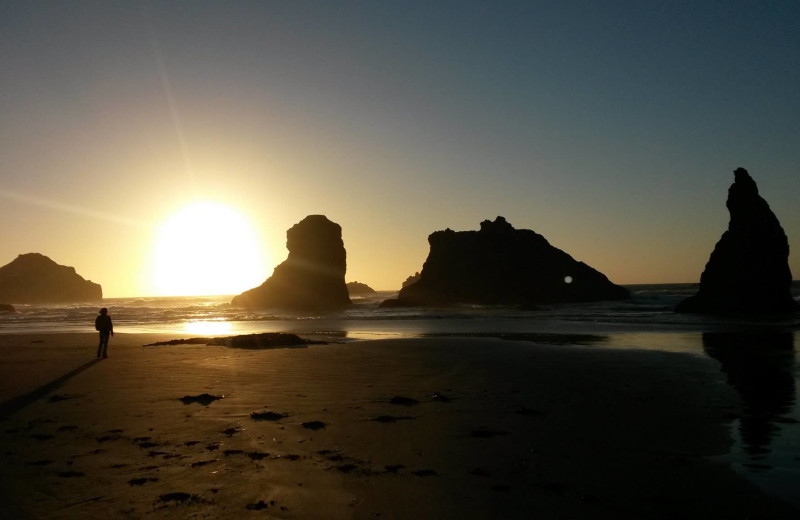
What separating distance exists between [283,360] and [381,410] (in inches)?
339

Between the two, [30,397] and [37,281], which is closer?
[30,397]

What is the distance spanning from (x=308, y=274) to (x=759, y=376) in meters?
92.6

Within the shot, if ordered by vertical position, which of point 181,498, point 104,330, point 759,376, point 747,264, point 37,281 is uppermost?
point 37,281

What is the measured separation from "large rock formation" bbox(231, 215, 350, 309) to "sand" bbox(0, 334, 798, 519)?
84.3 m

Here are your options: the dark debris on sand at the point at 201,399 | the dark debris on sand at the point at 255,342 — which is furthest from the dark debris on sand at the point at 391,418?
the dark debris on sand at the point at 255,342

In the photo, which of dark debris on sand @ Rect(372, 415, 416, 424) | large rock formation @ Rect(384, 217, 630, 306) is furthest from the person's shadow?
large rock formation @ Rect(384, 217, 630, 306)

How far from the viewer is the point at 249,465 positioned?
23.6 ft

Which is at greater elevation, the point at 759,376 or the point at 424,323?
the point at 424,323

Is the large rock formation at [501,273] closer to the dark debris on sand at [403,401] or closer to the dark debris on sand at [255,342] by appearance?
the dark debris on sand at [255,342]

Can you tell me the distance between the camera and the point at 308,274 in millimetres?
103188

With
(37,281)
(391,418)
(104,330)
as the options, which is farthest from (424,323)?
(37,281)

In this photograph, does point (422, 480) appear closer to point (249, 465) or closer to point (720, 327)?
point (249, 465)

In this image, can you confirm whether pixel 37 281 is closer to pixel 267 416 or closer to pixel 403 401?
pixel 267 416

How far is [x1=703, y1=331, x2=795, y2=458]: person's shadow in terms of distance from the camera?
9.14 metres
